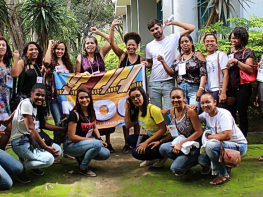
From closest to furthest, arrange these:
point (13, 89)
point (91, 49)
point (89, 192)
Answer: point (89, 192)
point (13, 89)
point (91, 49)

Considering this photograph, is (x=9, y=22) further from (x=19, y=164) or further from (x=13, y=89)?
(x=19, y=164)

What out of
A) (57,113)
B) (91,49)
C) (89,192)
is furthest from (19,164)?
(91,49)

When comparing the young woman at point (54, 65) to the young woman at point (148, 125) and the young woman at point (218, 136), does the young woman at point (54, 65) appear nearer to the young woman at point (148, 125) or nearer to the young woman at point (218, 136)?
the young woman at point (148, 125)

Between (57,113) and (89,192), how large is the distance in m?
1.66

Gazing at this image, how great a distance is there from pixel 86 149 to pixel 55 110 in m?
1.14

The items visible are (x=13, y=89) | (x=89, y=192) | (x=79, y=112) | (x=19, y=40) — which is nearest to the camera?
(x=89, y=192)

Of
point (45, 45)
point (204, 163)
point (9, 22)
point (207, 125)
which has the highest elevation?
point (9, 22)

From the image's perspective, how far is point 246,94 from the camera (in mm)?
4598

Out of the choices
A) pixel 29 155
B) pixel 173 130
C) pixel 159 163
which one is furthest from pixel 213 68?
pixel 29 155

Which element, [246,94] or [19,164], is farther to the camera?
[246,94]

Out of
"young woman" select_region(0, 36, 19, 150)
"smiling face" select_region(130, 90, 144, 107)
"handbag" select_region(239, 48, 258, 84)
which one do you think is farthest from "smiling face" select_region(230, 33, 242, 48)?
"young woman" select_region(0, 36, 19, 150)

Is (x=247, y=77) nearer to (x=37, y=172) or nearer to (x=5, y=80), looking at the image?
(x=37, y=172)

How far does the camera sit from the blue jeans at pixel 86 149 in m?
4.14

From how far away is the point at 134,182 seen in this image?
13.0 ft
